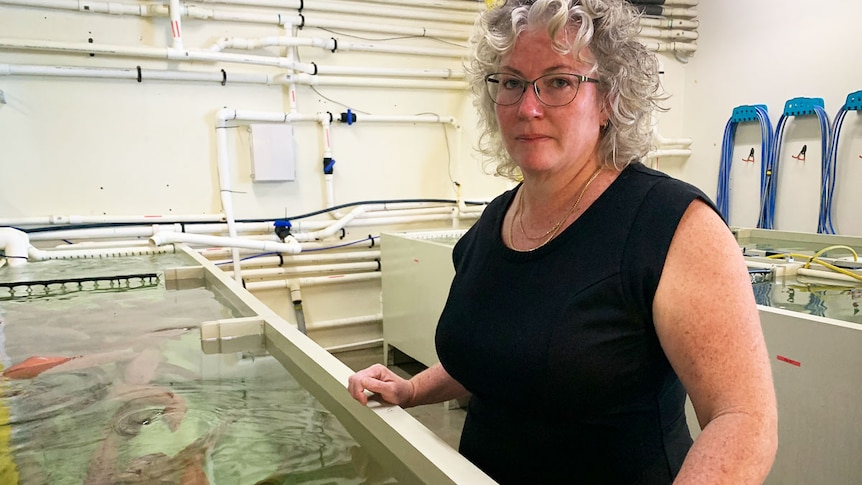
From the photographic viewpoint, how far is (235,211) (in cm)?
285

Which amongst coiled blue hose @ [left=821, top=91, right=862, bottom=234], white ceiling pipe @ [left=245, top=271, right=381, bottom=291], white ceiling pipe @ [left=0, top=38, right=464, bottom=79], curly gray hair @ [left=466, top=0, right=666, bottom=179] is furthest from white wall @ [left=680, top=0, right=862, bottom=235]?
curly gray hair @ [left=466, top=0, right=666, bottom=179]

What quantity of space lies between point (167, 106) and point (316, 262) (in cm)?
109

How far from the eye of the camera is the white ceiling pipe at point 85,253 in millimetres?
2135

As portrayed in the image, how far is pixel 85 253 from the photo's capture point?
7.25 ft

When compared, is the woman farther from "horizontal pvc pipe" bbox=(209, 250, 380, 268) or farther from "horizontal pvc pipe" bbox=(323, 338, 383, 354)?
"horizontal pvc pipe" bbox=(323, 338, 383, 354)

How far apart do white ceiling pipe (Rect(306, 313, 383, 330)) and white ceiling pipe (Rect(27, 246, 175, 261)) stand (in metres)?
1.01

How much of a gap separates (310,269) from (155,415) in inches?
83.2

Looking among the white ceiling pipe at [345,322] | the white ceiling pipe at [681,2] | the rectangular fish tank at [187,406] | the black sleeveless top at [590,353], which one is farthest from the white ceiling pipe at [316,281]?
the white ceiling pipe at [681,2]

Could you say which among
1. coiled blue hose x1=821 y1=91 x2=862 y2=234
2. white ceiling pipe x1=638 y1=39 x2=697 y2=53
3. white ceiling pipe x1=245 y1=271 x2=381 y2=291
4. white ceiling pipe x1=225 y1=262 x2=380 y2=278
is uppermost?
white ceiling pipe x1=638 y1=39 x2=697 y2=53

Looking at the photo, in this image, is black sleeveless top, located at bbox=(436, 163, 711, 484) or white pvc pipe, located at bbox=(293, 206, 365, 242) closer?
black sleeveless top, located at bbox=(436, 163, 711, 484)


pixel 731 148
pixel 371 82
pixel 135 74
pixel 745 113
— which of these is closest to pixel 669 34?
pixel 745 113

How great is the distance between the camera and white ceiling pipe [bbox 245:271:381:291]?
113 inches

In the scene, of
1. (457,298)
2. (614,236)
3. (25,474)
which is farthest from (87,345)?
(614,236)

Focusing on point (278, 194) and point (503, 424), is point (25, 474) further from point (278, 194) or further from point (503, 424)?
point (278, 194)
